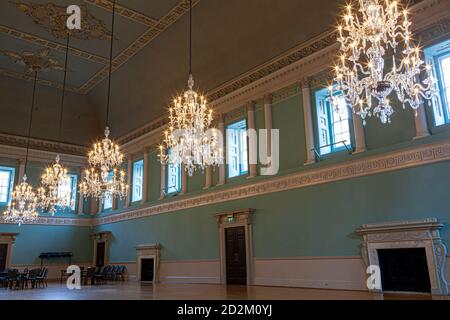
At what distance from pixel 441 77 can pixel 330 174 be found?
3.19 meters

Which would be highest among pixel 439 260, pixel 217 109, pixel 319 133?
pixel 217 109

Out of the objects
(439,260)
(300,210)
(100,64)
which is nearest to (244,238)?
Answer: (300,210)

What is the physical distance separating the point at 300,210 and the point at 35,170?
12.9 meters

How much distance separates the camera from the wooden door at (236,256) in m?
11.2

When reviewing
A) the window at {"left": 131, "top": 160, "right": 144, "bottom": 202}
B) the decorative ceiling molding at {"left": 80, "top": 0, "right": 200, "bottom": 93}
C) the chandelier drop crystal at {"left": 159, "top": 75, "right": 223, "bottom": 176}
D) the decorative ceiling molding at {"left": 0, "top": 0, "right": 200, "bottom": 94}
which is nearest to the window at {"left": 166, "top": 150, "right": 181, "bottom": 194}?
the window at {"left": 131, "top": 160, "right": 144, "bottom": 202}

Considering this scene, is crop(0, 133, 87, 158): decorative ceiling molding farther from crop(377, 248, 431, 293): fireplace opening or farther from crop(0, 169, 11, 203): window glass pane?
crop(377, 248, 431, 293): fireplace opening

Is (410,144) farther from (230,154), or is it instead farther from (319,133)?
(230,154)

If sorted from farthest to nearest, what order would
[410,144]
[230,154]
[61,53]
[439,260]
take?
[61,53]
[230,154]
[410,144]
[439,260]

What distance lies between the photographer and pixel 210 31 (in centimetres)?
1170

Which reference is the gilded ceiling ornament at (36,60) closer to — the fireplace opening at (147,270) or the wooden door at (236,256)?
the fireplace opening at (147,270)

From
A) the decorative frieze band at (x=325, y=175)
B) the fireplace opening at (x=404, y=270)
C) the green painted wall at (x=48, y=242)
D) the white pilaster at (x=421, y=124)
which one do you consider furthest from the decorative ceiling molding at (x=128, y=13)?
the green painted wall at (x=48, y=242)

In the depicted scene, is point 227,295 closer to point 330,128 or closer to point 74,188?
point 330,128

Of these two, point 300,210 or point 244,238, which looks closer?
point 300,210

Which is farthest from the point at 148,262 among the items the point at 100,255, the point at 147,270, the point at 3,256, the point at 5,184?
the point at 5,184
